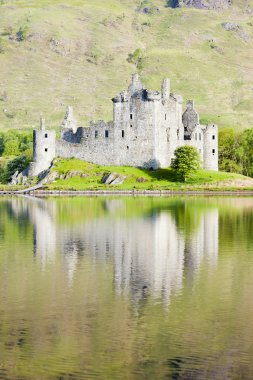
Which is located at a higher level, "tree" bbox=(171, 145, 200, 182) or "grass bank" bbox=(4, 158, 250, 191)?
"tree" bbox=(171, 145, 200, 182)

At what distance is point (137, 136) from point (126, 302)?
315ft

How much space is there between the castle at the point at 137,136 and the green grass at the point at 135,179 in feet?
6.14

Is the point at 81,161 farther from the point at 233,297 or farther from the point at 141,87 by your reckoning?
the point at 233,297

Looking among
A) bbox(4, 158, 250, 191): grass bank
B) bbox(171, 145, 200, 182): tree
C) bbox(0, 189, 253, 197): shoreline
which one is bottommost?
bbox(0, 189, 253, 197): shoreline

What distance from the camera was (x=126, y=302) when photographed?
39156 mm

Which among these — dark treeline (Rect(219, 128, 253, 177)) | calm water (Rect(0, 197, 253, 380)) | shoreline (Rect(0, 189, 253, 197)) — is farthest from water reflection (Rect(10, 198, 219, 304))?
dark treeline (Rect(219, 128, 253, 177))

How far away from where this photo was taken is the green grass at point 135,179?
417 ft

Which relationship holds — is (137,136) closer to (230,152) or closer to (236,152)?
(236,152)

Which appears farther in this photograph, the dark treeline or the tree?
the dark treeline

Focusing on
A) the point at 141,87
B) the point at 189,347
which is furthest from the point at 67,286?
the point at 141,87

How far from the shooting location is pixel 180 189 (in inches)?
4938

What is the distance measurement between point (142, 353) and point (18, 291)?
38.8ft

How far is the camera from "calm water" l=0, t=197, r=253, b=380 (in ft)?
99.4

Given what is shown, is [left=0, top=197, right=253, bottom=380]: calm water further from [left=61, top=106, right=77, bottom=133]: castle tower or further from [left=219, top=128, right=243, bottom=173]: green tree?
[left=219, top=128, right=243, bottom=173]: green tree
